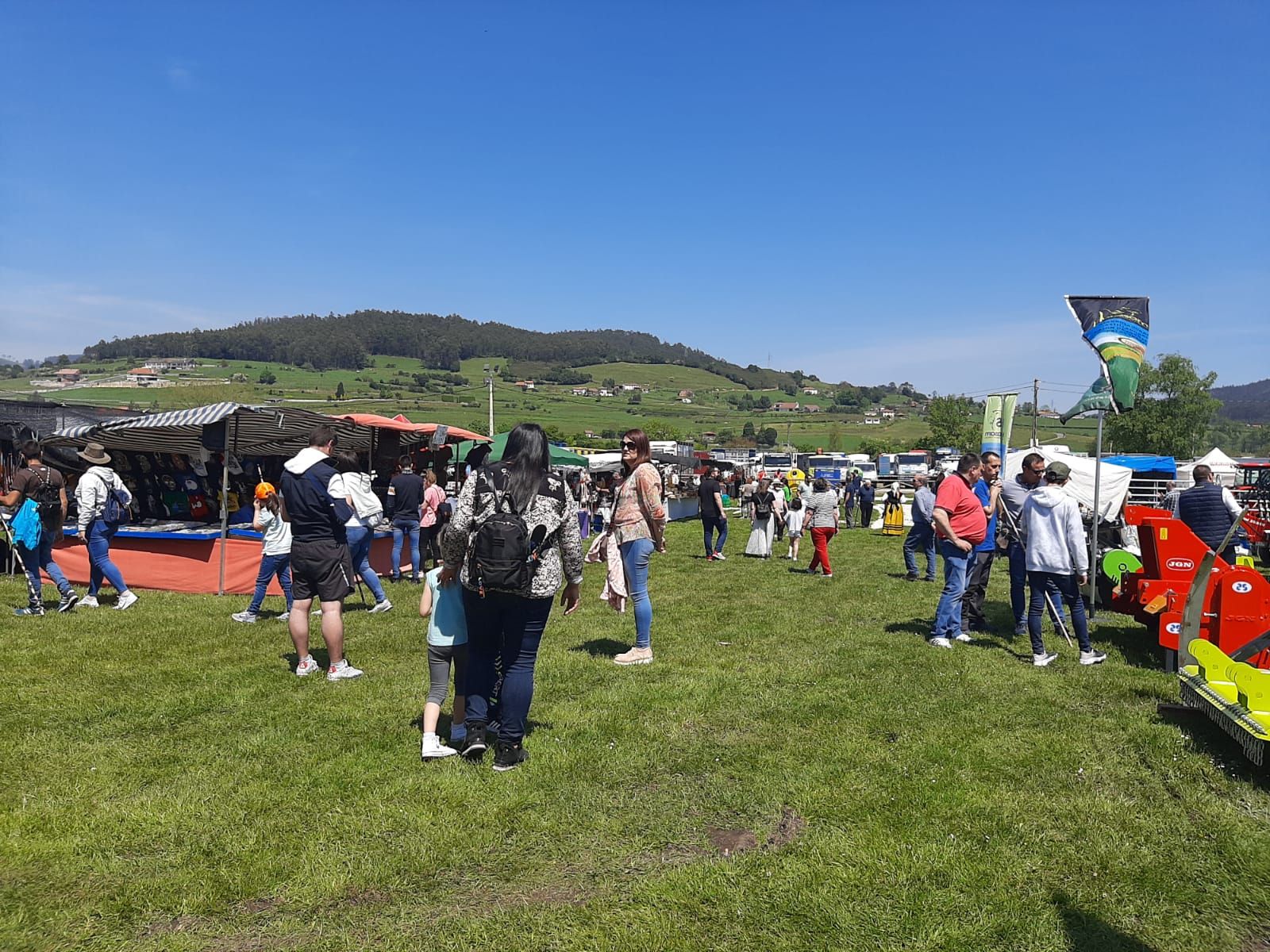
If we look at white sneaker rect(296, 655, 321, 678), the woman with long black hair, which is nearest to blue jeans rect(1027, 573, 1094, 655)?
the woman with long black hair

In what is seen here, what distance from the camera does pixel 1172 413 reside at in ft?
171

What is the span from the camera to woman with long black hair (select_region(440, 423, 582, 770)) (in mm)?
3830

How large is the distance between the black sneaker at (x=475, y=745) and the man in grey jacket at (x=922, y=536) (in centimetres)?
904

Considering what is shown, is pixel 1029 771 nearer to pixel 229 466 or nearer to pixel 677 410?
pixel 229 466

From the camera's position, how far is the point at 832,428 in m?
114

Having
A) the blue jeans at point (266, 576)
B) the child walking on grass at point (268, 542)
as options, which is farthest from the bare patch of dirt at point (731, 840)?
the blue jeans at point (266, 576)

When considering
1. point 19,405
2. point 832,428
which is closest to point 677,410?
point 832,428

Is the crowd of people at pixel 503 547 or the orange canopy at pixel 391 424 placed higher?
the orange canopy at pixel 391 424

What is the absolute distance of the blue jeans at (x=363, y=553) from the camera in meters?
8.38

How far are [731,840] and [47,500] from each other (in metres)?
A: 8.01

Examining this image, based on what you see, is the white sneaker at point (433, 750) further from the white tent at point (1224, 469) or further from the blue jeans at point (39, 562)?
the white tent at point (1224, 469)

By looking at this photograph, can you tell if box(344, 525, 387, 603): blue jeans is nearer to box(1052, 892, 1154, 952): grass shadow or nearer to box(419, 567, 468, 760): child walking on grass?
box(419, 567, 468, 760): child walking on grass

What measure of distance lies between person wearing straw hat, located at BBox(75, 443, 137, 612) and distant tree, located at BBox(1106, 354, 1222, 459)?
56.8 metres

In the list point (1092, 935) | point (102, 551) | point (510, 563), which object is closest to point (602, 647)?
point (510, 563)
